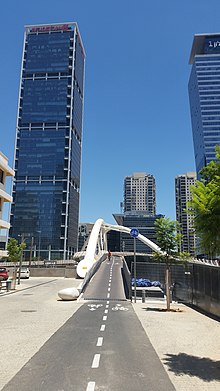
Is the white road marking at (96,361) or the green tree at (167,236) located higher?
the green tree at (167,236)

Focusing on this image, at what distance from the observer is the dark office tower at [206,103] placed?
15250cm

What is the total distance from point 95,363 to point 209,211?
16.6 ft

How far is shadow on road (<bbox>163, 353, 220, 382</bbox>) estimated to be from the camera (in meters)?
6.99

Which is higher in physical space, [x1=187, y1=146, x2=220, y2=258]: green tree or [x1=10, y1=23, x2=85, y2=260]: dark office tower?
[x1=10, y1=23, x2=85, y2=260]: dark office tower

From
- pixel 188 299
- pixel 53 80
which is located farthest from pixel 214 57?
pixel 188 299

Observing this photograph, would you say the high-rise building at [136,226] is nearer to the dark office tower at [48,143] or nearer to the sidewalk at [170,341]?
the dark office tower at [48,143]

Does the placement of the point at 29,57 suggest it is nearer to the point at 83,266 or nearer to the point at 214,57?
the point at 214,57

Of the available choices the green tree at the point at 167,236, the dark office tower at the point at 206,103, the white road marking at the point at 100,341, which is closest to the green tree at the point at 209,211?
the white road marking at the point at 100,341

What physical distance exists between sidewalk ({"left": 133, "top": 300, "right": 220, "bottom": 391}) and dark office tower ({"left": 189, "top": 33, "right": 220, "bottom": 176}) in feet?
453

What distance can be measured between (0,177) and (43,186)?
5134 inches

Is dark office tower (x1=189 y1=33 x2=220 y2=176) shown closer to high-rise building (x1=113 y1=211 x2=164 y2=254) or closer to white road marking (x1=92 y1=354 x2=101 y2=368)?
high-rise building (x1=113 y1=211 x2=164 y2=254)

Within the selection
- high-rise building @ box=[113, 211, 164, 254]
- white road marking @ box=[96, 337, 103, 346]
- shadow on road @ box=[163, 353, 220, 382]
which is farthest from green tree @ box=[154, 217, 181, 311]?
high-rise building @ box=[113, 211, 164, 254]

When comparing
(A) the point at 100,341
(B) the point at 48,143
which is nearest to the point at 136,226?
(B) the point at 48,143

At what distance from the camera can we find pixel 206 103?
160 m
